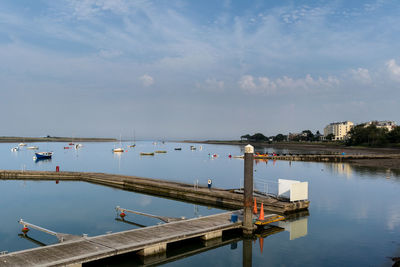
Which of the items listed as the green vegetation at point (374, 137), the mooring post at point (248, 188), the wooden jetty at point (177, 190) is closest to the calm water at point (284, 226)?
the mooring post at point (248, 188)

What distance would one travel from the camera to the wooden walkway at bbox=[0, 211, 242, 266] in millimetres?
13859

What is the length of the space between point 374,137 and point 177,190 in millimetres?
125198

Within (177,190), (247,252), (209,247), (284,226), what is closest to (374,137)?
(177,190)

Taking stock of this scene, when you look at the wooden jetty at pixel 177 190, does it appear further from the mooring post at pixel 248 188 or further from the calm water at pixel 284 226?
the mooring post at pixel 248 188

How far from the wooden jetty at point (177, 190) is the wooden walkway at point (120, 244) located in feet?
23.6

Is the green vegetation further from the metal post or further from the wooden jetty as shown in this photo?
the metal post

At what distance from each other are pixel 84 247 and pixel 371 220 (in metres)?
23.4

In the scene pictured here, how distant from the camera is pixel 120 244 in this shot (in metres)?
16.0

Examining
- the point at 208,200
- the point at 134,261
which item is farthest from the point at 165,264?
the point at 208,200

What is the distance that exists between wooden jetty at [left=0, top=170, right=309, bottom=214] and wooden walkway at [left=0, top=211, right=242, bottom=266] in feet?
23.6

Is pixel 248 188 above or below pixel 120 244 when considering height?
above

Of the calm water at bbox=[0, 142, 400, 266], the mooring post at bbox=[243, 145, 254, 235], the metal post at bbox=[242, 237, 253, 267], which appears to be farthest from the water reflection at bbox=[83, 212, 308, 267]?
the mooring post at bbox=[243, 145, 254, 235]

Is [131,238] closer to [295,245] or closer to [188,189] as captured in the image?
[295,245]

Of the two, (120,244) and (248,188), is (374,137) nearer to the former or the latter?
(248,188)
